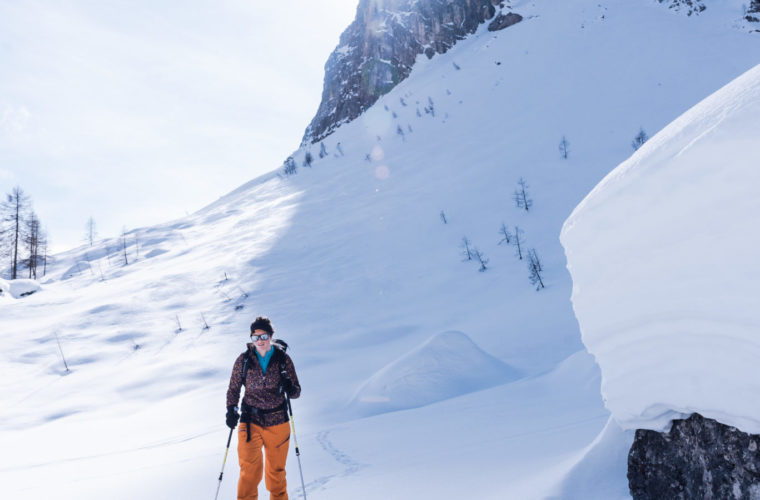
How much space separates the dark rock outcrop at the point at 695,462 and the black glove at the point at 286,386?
251cm

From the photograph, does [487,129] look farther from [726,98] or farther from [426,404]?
[726,98]

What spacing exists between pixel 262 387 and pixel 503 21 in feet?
97.1

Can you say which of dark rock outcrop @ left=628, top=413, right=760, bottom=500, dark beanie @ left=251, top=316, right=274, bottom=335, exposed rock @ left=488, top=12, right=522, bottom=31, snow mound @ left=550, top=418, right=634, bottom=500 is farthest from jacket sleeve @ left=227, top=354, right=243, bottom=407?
exposed rock @ left=488, top=12, right=522, bottom=31

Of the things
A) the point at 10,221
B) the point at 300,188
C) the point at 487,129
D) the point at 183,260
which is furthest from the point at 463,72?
the point at 10,221

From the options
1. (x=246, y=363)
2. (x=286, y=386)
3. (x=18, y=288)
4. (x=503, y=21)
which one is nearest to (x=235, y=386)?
(x=246, y=363)

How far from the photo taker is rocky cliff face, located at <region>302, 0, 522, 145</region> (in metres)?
31.5

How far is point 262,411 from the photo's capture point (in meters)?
3.69

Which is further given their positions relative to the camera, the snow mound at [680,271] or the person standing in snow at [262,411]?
the person standing in snow at [262,411]

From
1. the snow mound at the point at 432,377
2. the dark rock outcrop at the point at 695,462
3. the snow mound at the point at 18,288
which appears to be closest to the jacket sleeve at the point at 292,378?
the snow mound at the point at 432,377

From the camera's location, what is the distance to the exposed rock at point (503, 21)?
88.0 ft

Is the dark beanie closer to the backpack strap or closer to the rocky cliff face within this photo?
the backpack strap

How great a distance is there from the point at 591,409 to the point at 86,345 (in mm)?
10197

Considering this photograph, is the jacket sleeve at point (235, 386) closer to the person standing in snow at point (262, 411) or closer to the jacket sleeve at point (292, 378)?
the person standing in snow at point (262, 411)

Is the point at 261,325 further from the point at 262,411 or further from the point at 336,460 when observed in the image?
the point at 336,460
